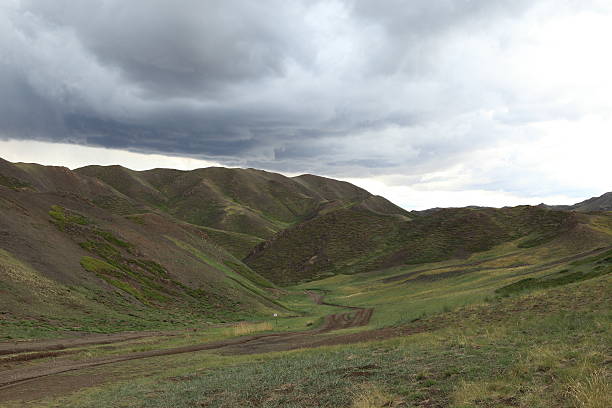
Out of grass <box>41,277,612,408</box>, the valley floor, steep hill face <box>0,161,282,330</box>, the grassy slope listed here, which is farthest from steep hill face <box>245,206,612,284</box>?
grass <box>41,277,612,408</box>

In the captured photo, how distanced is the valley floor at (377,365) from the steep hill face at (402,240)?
95906mm

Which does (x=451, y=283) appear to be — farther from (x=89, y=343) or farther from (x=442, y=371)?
(x=442, y=371)

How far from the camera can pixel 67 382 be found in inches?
906

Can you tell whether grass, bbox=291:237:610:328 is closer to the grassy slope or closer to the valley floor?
the valley floor

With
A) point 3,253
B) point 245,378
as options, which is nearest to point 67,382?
point 245,378

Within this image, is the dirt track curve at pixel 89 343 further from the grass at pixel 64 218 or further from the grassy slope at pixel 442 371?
the grass at pixel 64 218

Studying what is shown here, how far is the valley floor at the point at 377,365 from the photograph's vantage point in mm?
12516

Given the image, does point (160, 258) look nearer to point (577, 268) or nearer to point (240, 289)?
point (240, 289)

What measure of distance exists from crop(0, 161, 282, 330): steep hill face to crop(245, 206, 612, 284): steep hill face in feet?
232

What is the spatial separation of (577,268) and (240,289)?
5864 cm

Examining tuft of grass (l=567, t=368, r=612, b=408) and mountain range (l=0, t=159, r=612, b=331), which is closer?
tuft of grass (l=567, t=368, r=612, b=408)

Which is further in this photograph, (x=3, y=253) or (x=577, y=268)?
(x=3, y=253)

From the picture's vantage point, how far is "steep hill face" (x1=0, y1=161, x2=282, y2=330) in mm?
45803

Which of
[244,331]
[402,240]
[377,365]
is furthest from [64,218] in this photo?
[402,240]
